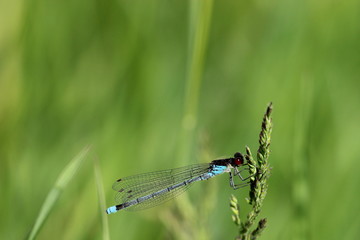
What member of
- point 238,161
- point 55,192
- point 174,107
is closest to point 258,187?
point 55,192

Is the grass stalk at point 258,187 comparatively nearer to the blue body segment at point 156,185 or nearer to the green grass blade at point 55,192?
the green grass blade at point 55,192

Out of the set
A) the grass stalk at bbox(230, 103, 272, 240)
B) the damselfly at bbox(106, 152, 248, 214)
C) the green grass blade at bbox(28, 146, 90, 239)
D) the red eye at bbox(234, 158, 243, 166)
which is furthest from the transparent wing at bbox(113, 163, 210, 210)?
the grass stalk at bbox(230, 103, 272, 240)

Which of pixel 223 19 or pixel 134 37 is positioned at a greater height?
pixel 223 19

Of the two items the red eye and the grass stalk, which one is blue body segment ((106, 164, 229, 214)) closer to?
the red eye

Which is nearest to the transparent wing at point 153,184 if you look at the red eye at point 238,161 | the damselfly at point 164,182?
the damselfly at point 164,182

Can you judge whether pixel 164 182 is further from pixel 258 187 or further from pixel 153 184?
pixel 258 187

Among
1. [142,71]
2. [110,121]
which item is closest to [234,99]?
[142,71]

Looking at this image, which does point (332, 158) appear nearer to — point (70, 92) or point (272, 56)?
point (272, 56)
